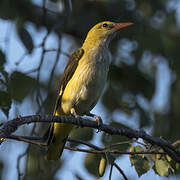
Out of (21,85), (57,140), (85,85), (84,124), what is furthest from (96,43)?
(84,124)

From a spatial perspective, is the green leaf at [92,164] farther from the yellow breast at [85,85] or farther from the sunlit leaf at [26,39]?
the sunlit leaf at [26,39]

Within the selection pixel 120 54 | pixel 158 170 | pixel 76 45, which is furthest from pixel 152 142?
pixel 76 45

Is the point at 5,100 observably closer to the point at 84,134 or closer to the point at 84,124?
the point at 84,124

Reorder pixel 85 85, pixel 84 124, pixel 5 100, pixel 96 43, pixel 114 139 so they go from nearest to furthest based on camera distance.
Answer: pixel 5 100 → pixel 84 124 → pixel 114 139 → pixel 85 85 → pixel 96 43

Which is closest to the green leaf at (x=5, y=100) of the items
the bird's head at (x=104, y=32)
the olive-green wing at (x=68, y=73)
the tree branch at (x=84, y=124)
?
the tree branch at (x=84, y=124)

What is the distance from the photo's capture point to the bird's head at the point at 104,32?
4488 millimetres

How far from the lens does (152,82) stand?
16.4ft

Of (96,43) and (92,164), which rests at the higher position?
(96,43)

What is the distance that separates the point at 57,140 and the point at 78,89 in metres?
0.63

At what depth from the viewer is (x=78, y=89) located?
373 cm

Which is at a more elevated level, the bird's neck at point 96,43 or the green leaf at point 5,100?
the bird's neck at point 96,43

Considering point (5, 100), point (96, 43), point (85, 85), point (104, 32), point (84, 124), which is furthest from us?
point (104, 32)

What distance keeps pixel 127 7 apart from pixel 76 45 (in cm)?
137

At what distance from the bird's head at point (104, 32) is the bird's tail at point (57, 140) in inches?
47.5
